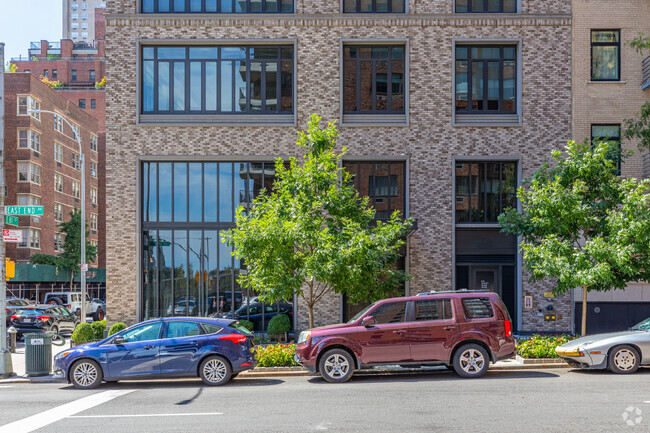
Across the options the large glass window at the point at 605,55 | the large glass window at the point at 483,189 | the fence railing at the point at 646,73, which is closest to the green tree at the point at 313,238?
the large glass window at the point at 483,189

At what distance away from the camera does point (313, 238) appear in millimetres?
16031

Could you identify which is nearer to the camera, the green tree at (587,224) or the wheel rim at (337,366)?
the wheel rim at (337,366)

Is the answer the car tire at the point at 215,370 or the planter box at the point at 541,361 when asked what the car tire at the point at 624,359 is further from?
the car tire at the point at 215,370

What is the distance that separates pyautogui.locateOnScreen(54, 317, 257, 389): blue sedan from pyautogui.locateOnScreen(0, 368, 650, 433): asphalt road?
0.36 metres

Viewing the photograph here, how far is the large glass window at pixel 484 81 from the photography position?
2217cm

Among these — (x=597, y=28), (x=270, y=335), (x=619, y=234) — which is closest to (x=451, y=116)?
(x=597, y=28)

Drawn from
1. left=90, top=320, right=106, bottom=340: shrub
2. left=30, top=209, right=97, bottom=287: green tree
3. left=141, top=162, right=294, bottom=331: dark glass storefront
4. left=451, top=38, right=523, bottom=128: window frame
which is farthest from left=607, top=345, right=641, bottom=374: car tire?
left=30, top=209, right=97, bottom=287: green tree

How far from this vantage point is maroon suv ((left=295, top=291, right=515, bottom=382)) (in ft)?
44.1

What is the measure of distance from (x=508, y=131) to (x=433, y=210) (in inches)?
149

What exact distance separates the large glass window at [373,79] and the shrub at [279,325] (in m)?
7.48

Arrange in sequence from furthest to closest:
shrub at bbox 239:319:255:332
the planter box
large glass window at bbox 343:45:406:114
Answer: large glass window at bbox 343:45:406:114
shrub at bbox 239:319:255:332
the planter box

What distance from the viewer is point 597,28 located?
864 inches

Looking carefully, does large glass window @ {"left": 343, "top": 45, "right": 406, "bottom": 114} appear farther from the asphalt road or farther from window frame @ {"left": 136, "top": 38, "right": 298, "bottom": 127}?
the asphalt road

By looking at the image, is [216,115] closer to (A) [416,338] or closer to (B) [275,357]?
(B) [275,357]
